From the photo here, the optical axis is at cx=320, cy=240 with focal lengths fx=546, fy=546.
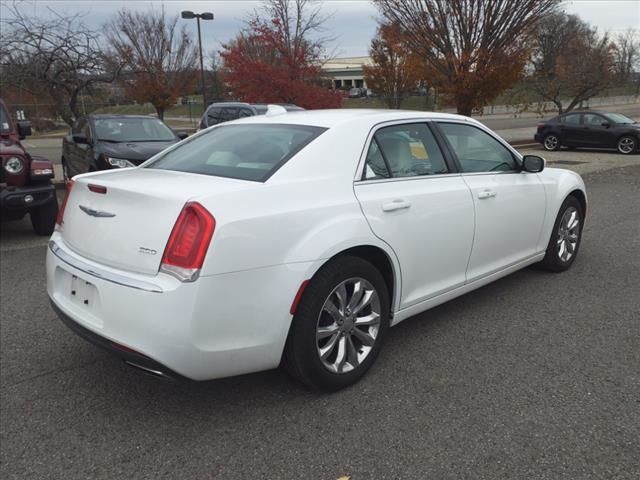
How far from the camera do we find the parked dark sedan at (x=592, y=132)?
17.1 metres

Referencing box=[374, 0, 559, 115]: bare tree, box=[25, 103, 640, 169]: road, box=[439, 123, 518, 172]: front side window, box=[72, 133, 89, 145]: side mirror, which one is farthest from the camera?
box=[25, 103, 640, 169]: road

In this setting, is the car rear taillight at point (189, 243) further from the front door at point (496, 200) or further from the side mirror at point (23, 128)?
the side mirror at point (23, 128)

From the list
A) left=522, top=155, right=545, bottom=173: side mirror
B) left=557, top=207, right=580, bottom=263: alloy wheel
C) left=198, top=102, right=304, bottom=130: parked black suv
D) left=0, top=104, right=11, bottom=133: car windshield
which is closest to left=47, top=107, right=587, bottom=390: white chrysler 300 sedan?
left=522, top=155, right=545, bottom=173: side mirror

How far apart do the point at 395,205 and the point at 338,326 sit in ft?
2.62

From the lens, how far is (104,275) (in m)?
2.66

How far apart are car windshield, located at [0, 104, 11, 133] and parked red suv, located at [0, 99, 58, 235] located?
568mm

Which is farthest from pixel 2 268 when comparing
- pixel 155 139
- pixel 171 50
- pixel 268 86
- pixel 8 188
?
pixel 171 50

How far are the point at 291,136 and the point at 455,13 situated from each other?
42.2ft

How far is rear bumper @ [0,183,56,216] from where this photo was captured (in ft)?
20.6

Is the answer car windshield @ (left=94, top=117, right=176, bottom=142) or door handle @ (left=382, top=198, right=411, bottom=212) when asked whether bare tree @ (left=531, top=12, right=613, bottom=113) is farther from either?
door handle @ (left=382, top=198, right=411, bottom=212)

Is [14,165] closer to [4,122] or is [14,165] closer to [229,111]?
[4,122]

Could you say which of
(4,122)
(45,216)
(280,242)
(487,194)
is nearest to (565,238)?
(487,194)

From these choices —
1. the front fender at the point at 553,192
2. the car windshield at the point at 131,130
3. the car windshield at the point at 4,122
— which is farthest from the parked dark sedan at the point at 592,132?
the car windshield at the point at 4,122

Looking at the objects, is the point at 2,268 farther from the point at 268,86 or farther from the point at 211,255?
the point at 268,86
